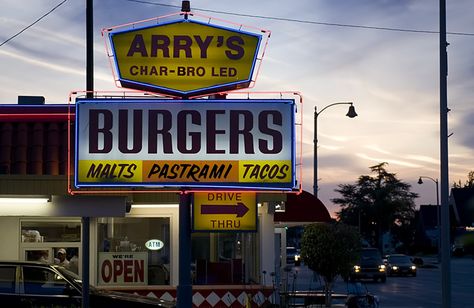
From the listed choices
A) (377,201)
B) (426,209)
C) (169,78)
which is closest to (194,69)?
(169,78)

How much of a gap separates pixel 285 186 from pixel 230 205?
2.69 ft

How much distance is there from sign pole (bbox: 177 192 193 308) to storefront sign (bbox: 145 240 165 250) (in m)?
6.74

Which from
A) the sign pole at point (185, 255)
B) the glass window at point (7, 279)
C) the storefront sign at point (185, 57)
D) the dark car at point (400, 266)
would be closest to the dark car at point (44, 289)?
the glass window at point (7, 279)

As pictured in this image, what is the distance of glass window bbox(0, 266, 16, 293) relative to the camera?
47.1ft

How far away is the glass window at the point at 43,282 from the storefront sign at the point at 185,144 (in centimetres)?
350

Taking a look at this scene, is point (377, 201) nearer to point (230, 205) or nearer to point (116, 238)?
point (116, 238)

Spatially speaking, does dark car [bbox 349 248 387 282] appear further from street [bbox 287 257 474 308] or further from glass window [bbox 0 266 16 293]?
glass window [bbox 0 266 16 293]

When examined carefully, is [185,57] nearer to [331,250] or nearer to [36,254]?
[36,254]

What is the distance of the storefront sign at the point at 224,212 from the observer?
11734mm

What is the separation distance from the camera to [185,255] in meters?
11.8

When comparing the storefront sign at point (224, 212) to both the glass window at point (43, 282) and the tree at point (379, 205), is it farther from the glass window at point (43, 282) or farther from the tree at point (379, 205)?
the tree at point (379, 205)

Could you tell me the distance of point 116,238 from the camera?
61.0ft

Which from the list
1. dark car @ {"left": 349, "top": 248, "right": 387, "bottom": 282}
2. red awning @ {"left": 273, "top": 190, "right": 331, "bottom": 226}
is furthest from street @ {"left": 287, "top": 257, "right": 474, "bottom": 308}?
red awning @ {"left": 273, "top": 190, "right": 331, "bottom": 226}

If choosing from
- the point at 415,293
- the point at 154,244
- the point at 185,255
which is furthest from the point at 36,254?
the point at 415,293
